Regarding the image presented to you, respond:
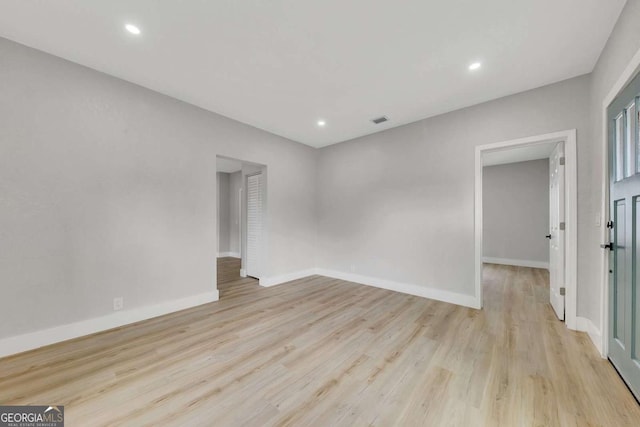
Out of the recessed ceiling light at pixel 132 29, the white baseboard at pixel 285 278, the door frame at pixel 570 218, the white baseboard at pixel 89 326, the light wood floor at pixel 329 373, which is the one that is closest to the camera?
the light wood floor at pixel 329 373

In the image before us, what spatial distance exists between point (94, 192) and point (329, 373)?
3039 millimetres

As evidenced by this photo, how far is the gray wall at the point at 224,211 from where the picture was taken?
7754 millimetres

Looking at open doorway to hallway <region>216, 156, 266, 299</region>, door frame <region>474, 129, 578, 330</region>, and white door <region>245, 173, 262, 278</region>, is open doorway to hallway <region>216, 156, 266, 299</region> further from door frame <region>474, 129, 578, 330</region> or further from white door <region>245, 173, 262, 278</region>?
door frame <region>474, 129, 578, 330</region>

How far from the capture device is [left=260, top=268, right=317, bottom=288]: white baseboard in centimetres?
434

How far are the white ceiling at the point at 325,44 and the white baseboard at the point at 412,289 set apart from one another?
109 inches

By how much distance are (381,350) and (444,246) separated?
6.57 feet

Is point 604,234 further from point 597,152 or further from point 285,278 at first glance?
point 285,278

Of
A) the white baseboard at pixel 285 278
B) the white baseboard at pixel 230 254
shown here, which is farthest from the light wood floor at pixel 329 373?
the white baseboard at pixel 230 254

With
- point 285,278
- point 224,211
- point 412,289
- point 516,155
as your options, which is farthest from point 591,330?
point 224,211

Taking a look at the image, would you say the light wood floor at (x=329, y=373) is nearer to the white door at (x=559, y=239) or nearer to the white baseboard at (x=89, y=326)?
the white baseboard at (x=89, y=326)

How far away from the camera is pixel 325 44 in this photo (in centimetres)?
216

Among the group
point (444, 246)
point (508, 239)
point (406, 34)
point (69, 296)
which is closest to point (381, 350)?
point (444, 246)

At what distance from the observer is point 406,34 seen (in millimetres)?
2039

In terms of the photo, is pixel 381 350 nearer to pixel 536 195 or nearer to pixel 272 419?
pixel 272 419
